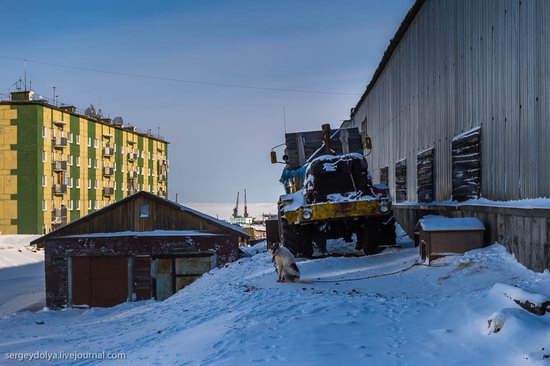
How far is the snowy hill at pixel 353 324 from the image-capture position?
18.3 ft

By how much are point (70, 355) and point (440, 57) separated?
39.0ft

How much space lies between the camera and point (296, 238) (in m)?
14.5

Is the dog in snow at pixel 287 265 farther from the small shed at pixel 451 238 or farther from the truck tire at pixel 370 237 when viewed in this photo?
the truck tire at pixel 370 237

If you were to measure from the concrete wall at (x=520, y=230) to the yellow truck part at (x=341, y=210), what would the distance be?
2.01 metres

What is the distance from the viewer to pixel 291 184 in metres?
16.8

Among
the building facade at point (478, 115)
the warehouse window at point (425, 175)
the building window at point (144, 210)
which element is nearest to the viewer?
the building facade at point (478, 115)

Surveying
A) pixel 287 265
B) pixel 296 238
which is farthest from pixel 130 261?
pixel 287 265

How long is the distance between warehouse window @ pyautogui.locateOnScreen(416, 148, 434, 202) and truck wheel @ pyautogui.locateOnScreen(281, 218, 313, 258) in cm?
421

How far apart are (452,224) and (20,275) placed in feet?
143

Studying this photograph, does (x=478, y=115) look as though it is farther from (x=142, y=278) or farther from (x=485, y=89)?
(x=142, y=278)

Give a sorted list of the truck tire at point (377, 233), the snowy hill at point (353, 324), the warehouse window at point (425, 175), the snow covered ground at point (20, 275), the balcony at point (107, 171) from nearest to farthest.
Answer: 1. the snowy hill at point (353, 324)
2. the truck tire at point (377, 233)
3. the warehouse window at point (425, 175)
4. the snow covered ground at point (20, 275)
5. the balcony at point (107, 171)

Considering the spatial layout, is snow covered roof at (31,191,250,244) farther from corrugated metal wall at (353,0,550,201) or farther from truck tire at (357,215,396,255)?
truck tire at (357,215,396,255)

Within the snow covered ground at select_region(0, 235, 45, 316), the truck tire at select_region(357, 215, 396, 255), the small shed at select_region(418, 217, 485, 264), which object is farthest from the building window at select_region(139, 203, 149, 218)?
the small shed at select_region(418, 217, 485, 264)

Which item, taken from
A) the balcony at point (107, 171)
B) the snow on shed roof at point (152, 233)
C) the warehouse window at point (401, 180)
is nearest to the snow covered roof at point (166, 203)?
the snow on shed roof at point (152, 233)
